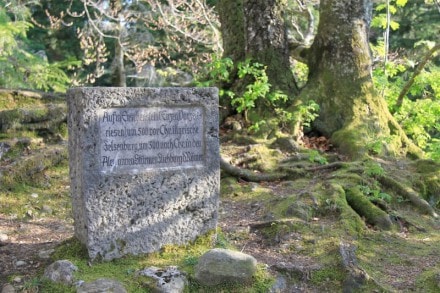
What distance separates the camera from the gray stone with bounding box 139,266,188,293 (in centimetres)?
428

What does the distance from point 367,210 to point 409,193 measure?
1.08 m

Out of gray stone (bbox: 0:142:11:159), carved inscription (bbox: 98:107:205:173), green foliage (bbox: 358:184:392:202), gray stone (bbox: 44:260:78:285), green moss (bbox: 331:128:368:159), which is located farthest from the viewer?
green moss (bbox: 331:128:368:159)

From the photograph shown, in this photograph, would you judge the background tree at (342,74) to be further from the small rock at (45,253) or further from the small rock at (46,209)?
the small rock at (45,253)

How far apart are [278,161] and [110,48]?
1809 cm

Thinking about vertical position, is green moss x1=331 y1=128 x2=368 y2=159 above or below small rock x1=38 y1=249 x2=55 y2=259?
above

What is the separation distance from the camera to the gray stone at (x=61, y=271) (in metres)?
4.26

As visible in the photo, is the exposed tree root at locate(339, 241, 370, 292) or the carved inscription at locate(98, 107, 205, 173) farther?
the exposed tree root at locate(339, 241, 370, 292)

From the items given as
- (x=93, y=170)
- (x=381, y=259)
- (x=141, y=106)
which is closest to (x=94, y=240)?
(x=93, y=170)

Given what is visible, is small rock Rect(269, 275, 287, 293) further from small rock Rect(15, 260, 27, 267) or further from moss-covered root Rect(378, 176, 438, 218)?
moss-covered root Rect(378, 176, 438, 218)

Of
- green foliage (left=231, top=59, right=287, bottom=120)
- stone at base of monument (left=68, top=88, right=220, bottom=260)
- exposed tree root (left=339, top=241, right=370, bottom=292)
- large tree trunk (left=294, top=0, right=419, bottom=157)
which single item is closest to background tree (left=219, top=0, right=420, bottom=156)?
large tree trunk (left=294, top=0, right=419, bottom=157)

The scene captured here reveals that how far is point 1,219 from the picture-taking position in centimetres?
612

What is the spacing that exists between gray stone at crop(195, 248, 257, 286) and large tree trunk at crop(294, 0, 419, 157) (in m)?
4.78

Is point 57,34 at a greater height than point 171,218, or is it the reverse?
point 57,34

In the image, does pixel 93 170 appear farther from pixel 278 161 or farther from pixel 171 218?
pixel 278 161
